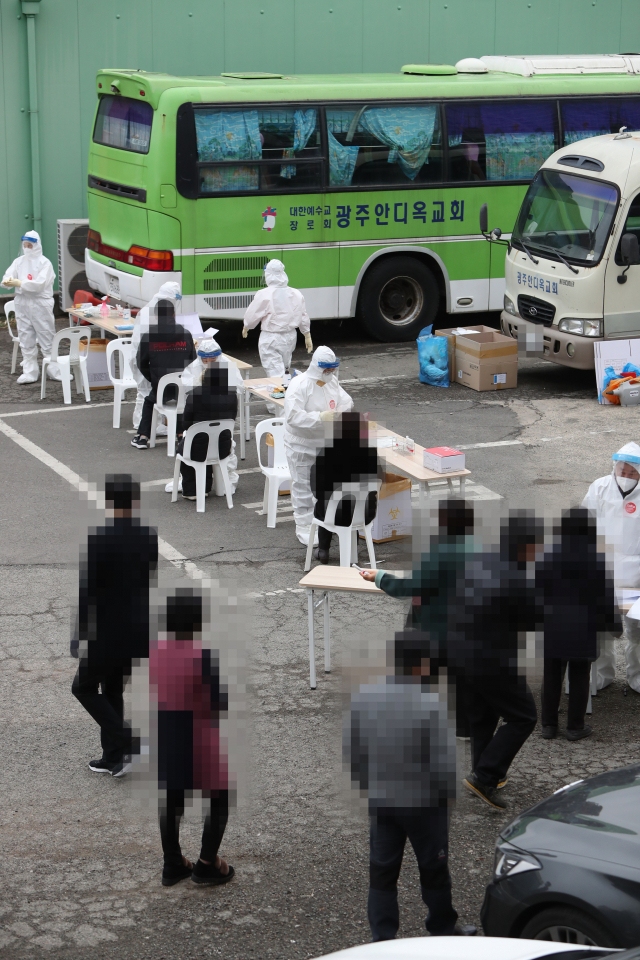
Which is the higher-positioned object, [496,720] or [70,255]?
[70,255]

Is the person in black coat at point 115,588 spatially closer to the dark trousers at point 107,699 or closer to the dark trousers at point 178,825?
the dark trousers at point 107,699

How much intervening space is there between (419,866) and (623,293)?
1005 cm

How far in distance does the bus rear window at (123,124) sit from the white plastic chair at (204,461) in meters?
5.51

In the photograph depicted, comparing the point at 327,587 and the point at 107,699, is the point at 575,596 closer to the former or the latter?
the point at 327,587

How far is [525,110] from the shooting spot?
51.3ft

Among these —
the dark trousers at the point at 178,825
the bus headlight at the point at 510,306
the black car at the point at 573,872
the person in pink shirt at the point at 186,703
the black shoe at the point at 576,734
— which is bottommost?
the black shoe at the point at 576,734

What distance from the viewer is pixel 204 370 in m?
10.3

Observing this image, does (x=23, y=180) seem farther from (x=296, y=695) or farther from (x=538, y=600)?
(x=538, y=600)

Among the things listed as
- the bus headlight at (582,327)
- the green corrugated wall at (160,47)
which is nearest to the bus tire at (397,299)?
the bus headlight at (582,327)

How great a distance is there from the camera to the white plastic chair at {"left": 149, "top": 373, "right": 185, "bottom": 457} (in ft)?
37.2

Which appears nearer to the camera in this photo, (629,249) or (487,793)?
(487,793)

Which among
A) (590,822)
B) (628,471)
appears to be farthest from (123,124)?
(590,822)

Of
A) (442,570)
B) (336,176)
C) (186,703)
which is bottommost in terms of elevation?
(186,703)

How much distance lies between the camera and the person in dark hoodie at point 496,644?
548 cm
